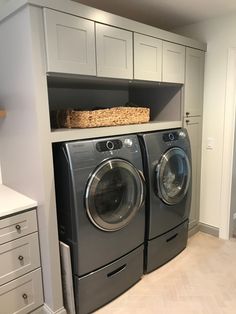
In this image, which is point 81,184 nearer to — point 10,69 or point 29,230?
point 29,230

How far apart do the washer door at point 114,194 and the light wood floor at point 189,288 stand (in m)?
0.63

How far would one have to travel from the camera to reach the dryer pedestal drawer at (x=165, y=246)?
2.34 m

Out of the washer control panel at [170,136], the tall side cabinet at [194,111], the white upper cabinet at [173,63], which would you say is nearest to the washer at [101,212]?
the washer control panel at [170,136]

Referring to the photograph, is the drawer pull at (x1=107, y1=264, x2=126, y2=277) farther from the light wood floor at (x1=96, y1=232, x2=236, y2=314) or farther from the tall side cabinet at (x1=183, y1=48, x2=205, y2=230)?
the tall side cabinet at (x1=183, y1=48, x2=205, y2=230)

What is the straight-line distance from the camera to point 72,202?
1710 millimetres

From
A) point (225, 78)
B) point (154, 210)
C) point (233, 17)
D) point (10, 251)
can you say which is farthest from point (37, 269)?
point (233, 17)

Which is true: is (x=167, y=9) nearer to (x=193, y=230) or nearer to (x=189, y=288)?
(x=193, y=230)

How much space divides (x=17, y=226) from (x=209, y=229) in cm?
224

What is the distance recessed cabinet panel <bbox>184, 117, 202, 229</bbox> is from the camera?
2786 mm

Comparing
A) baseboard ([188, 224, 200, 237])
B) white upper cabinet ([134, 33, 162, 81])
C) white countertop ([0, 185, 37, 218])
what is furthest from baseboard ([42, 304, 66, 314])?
white upper cabinet ([134, 33, 162, 81])

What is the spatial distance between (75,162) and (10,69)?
787mm

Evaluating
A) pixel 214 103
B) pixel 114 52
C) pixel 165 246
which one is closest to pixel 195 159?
pixel 214 103

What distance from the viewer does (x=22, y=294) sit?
1777mm

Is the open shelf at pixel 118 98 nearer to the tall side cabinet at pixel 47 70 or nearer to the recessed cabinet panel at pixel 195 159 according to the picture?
the tall side cabinet at pixel 47 70
